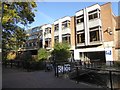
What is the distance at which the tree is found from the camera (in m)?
12.9

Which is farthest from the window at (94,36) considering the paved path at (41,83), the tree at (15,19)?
the paved path at (41,83)

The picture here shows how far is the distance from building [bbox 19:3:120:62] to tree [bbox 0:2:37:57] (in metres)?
16.9

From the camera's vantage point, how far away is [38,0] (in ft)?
47.1

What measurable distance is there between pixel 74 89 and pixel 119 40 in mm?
24474

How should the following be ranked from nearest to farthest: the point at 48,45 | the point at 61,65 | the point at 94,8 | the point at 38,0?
the point at 61,65
the point at 38,0
the point at 94,8
the point at 48,45

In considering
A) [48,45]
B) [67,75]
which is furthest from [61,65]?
[48,45]

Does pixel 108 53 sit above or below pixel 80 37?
below

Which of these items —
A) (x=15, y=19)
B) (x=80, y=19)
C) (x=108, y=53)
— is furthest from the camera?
(x=80, y=19)

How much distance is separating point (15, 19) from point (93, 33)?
20.4 metres

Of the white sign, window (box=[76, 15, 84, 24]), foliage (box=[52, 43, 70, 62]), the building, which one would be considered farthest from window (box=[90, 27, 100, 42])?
foliage (box=[52, 43, 70, 62])

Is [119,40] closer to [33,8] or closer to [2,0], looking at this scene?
[33,8]

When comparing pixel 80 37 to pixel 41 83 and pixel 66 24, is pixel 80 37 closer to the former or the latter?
pixel 66 24

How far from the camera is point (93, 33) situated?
32781mm

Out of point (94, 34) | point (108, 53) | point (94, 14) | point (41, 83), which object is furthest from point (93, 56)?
point (41, 83)
